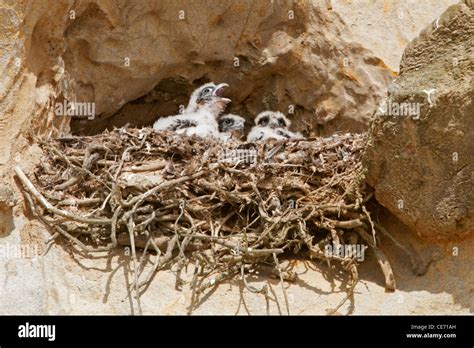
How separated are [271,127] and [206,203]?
1767 millimetres

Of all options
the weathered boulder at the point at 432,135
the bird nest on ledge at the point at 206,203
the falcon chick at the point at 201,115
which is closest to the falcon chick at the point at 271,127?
the falcon chick at the point at 201,115

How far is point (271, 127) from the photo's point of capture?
9016 millimetres

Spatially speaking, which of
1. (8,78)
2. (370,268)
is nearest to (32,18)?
(8,78)

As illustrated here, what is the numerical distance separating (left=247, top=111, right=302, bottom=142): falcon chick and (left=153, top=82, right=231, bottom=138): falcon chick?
30 centimetres

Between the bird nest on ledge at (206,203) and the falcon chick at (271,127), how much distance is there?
1130 millimetres

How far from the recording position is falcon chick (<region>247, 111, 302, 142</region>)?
8828 millimetres

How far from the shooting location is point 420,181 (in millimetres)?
6977

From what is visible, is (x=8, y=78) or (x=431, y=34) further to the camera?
(x=8, y=78)

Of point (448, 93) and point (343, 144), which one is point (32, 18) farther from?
point (448, 93)

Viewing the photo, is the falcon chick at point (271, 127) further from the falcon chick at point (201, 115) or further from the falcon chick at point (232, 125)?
the falcon chick at point (201, 115)

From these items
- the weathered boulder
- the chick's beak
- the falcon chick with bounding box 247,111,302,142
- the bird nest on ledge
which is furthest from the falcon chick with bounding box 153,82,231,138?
the weathered boulder

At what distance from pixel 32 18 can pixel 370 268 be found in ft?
9.17

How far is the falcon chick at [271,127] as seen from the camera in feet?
29.0

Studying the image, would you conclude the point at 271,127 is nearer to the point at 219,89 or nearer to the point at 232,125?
the point at 232,125
